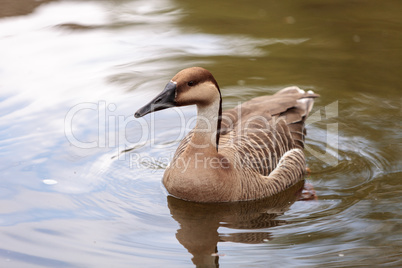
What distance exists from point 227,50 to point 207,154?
502 cm

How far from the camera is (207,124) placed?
23.6 feet

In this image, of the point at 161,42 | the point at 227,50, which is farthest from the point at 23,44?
the point at 227,50

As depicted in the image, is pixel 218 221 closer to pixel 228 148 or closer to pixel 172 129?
pixel 228 148

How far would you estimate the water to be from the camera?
636 centimetres

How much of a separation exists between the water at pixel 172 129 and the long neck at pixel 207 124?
794mm

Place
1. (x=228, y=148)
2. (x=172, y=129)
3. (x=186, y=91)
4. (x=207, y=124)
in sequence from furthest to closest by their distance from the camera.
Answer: (x=172, y=129) < (x=228, y=148) < (x=207, y=124) < (x=186, y=91)

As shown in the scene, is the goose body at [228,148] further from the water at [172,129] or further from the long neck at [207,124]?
the water at [172,129]

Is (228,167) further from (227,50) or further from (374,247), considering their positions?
(227,50)

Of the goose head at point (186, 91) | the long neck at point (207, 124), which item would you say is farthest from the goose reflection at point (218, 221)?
the goose head at point (186, 91)

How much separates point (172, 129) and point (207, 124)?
87.4 inches

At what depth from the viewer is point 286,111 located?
8539 mm

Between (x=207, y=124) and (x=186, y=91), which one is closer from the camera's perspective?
(x=186, y=91)

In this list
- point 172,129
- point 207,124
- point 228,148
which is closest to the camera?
point 207,124

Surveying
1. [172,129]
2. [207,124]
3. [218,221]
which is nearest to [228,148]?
[207,124]
